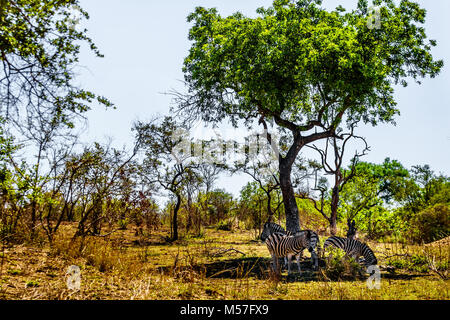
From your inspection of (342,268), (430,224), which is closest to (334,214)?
(342,268)

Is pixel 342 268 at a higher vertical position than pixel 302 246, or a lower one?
lower

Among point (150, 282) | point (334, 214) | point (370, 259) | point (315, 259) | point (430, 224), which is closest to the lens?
point (150, 282)

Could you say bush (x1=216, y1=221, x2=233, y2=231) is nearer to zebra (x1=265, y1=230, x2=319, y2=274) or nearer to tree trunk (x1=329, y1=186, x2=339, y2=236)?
tree trunk (x1=329, y1=186, x2=339, y2=236)

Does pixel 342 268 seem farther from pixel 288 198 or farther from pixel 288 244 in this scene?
pixel 288 198

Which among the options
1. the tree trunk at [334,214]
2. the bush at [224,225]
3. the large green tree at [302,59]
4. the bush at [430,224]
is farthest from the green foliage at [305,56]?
the bush at [224,225]

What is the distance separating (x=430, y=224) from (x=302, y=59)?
21563mm

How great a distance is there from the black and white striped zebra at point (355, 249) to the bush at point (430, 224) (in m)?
15.4

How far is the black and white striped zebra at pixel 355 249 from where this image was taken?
1195 centimetres

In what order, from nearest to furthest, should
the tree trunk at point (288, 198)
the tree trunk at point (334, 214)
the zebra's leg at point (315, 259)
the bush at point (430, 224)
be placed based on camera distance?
the zebra's leg at point (315, 259), the tree trunk at point (288, 198), the tree trunk at point (334, 214), the bush at point (430, 224)

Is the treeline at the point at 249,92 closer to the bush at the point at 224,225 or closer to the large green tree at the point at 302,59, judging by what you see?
the large green tree at the point at 302,59

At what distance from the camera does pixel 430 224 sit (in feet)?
83.1

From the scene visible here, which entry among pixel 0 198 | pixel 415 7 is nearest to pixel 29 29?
pixel 0 198

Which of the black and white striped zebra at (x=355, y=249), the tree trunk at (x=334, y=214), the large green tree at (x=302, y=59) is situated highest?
the large green tree at (x=302, y=59)

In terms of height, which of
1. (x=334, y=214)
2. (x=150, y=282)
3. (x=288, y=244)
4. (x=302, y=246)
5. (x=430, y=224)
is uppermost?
(x=334, y=214)
